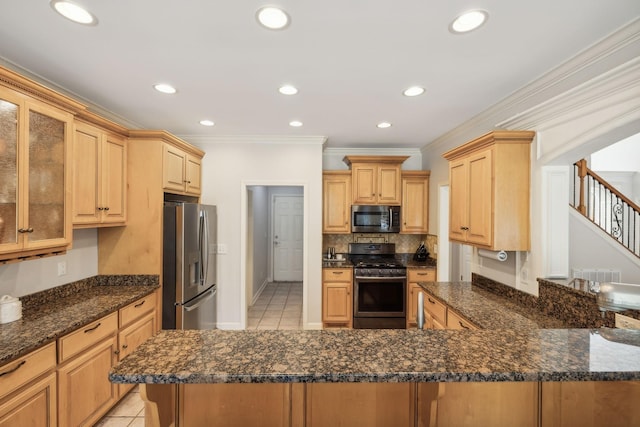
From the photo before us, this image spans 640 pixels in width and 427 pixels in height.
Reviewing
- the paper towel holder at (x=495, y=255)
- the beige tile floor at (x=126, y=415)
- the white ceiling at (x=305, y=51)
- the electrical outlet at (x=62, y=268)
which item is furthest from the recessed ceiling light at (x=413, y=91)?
the beige tile floor at (x=126, y=415)

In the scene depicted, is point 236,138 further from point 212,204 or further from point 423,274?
point 423,274

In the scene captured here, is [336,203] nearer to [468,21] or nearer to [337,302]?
[337,302]

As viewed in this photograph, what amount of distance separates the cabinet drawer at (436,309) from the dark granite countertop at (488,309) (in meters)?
0.07

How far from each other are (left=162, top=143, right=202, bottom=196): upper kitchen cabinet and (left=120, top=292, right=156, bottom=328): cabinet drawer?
1.08 m

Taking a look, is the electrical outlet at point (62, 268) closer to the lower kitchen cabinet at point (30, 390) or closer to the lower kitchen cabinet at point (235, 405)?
the lower kitchen cabinet at point (30, 390)

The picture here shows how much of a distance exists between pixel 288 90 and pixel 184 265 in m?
1.98

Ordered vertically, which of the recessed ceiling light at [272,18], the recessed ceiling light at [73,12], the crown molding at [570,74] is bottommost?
the crown molding at [570,74]

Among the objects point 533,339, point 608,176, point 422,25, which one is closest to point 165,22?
point 422,25

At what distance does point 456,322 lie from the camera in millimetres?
2291

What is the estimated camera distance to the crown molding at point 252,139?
3909 mm

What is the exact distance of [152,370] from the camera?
96cm

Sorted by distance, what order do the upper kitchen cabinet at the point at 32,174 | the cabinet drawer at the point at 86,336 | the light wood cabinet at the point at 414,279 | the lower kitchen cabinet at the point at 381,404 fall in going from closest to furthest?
the lower kitchen cabinet at the point at 381,404, the upper kitchen cabinet at the point at 32,174, the cabinet drawer at the point at 86,336, the light wood cabinet at the point at 414,279

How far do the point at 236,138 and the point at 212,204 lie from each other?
0.93 m

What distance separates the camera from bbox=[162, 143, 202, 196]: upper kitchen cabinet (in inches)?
119
